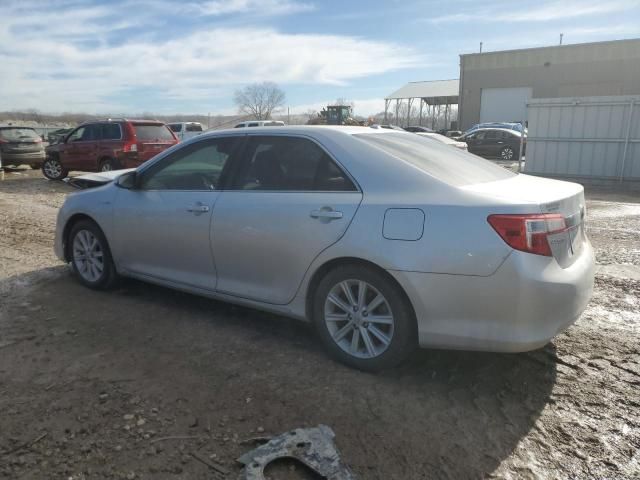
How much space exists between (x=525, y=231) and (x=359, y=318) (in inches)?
45.3

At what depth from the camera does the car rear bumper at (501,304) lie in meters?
2.91

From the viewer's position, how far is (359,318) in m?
3.44

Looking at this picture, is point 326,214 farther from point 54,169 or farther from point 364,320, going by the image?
point 54,169

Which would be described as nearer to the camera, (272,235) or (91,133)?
(272,235)

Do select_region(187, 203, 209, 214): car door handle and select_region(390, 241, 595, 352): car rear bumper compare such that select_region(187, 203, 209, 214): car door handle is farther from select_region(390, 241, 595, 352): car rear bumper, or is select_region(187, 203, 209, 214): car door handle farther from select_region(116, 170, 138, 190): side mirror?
select_region(390, 241, 595, 352): car rear bumper

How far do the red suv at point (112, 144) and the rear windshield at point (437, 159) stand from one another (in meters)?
10.8

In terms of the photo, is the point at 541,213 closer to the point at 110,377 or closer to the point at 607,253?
the point at 110,377

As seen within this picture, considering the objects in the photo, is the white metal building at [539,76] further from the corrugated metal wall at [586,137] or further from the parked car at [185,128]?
the corrugated metal wall at [586,137]

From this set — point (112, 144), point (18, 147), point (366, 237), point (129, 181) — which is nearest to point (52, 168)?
point (18, 147)

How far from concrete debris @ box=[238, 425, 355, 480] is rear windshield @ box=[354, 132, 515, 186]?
5.51 ft

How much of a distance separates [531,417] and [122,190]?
3.80 meters

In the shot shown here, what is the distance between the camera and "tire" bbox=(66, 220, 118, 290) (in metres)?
5.00

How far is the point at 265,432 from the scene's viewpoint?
9.34 feet

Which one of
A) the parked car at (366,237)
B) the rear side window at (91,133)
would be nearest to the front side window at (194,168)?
the parked car at (366,237)
